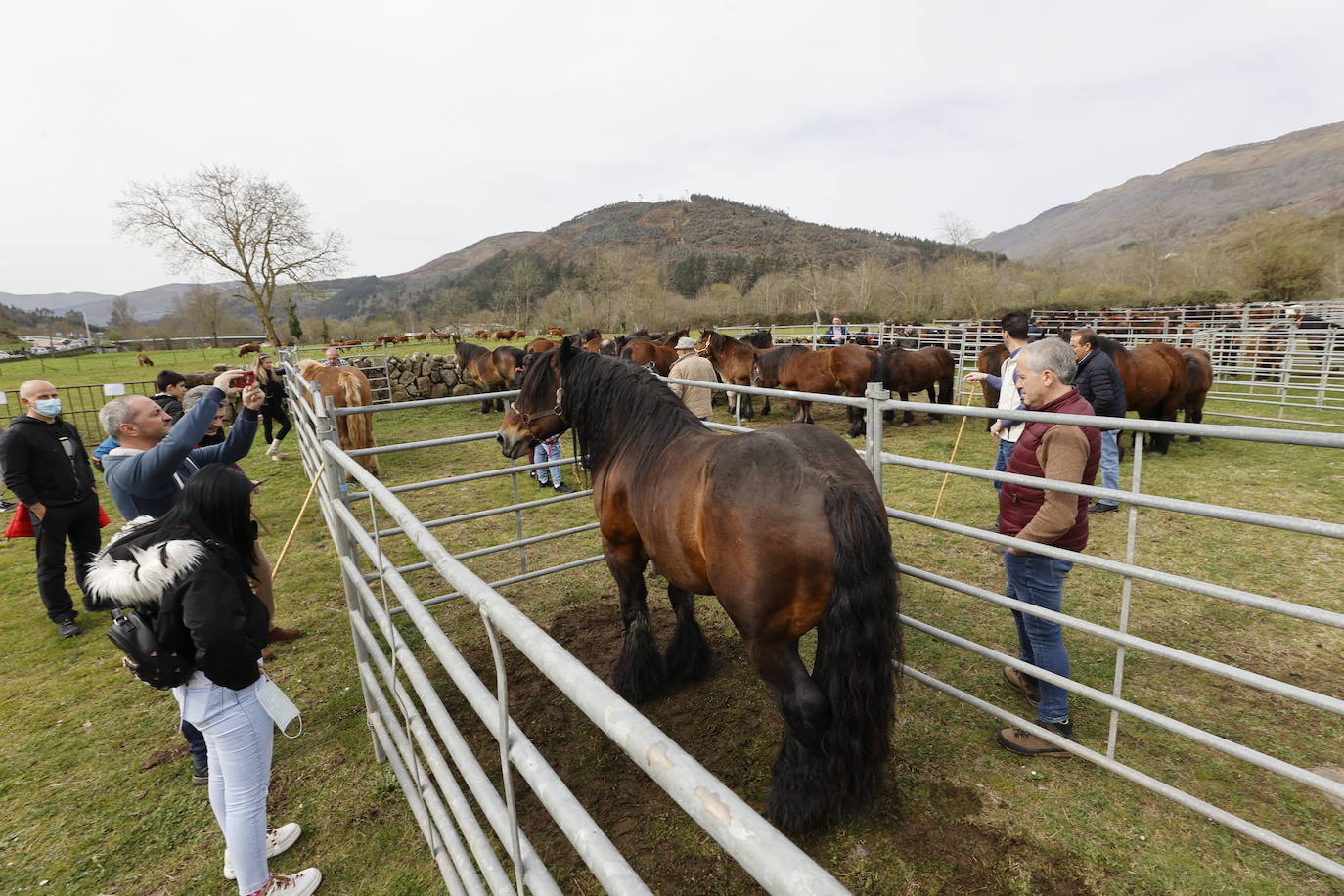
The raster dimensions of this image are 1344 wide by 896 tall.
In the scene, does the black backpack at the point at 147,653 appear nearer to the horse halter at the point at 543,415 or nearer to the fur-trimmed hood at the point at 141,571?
the fur-trimmed hood at the point at 141,571

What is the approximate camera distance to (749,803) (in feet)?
8.58

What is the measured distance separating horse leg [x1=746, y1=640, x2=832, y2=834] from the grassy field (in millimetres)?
153

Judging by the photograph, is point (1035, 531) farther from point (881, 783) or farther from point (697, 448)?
point (697, 448)

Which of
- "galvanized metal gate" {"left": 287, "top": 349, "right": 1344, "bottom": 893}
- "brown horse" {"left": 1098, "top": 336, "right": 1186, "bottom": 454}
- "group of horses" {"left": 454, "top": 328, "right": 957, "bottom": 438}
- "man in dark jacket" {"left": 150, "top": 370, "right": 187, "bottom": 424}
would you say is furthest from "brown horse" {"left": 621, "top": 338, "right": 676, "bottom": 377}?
"galvanized metal gate" {"left": 287, "top": 349, "right": 1344, "bottom": 893}

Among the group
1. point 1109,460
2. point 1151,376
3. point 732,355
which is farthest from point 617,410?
point 732,355

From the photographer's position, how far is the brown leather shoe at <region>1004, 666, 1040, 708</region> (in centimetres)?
303

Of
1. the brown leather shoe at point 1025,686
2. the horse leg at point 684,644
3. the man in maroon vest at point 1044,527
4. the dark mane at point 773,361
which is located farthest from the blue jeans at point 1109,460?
the dark mane at point 773,361

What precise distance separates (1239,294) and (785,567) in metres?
40.8

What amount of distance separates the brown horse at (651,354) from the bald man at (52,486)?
8100 millimetres

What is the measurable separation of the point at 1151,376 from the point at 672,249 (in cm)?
9588

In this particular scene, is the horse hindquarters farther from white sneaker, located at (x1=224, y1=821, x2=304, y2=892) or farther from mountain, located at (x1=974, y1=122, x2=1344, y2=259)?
mountain, located at (x1=974, y1=122, x2=1344, y2=259)

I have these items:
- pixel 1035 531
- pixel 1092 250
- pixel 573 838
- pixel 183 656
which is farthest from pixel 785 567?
pixel 1092 250

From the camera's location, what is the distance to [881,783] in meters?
2.31

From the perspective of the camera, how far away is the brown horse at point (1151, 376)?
7492 mm
